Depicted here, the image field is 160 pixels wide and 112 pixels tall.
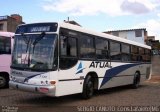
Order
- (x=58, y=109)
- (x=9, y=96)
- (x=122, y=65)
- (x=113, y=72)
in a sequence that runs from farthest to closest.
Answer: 1. (x=122, y=65)
2. (x=113, y=72)
3. (x=9, y=96)
4. (x=58, y=109)

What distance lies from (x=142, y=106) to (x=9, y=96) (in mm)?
5403

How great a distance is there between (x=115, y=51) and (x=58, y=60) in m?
5.69

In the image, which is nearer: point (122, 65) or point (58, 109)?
point (58, 109)

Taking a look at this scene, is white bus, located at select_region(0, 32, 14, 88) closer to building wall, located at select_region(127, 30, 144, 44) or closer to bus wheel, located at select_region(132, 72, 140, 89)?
bus wheel, located at select_region(132, 72, 140, 89)

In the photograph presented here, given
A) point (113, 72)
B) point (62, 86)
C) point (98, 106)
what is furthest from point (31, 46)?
point (113, 72)

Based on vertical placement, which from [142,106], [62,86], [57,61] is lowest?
[142,106]

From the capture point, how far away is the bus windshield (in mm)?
11586

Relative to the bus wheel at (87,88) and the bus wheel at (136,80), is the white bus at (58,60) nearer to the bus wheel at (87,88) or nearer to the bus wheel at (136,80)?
the bus wheel at (87,88)

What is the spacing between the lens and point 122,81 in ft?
58.1

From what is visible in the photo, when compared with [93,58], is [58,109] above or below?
below

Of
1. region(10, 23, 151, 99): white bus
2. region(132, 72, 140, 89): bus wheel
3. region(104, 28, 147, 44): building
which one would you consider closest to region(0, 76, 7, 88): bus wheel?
region(10, 23, 151, 99): white bus

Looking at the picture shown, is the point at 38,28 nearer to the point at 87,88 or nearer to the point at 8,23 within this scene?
the point at 87,88

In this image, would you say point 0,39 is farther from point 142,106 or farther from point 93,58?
point 142,106

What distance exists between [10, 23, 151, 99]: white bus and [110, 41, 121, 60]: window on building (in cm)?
73
